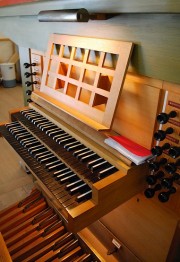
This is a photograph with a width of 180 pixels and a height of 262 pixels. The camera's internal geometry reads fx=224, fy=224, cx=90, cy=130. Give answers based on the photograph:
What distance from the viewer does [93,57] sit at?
1269 millimetres

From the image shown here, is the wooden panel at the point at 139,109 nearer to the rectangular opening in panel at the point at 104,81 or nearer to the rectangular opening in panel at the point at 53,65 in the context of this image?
the rectangular opening in panel at the point at 104,81

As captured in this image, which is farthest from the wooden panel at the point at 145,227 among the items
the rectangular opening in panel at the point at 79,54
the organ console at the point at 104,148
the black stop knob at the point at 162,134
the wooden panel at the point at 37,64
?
the wooden panel at the point at 37,64

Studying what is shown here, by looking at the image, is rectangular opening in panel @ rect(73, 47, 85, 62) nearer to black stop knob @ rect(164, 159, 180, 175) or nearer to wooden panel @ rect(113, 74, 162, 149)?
wooden panel @ rect(113, 74, 162, 149)

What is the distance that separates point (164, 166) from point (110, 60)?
23.4 inches

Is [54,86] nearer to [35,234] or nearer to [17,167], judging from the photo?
[35,234]

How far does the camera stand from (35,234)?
1.66 m

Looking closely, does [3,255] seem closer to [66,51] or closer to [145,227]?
[145,227]

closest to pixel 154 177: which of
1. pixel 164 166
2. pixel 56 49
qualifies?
pixel 164 166

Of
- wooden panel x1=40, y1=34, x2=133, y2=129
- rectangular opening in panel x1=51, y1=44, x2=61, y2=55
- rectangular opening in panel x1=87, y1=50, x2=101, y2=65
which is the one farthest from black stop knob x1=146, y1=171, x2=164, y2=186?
rectangular opening in panel x1=51, y1=44, x2=61, y2=55

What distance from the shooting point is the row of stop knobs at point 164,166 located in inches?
36.4

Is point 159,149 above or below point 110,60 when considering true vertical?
below

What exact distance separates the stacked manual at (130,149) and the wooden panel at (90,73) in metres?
0.08

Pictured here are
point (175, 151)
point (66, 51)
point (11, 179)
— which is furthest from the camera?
point (11, 179)

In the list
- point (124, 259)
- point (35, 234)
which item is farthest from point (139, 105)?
point (35, 234)
